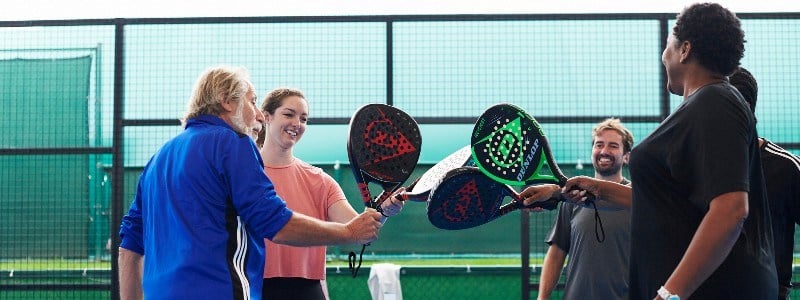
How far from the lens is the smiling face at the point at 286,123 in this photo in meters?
3.96

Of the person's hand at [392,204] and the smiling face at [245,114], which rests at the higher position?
the smiling face at [245,114]

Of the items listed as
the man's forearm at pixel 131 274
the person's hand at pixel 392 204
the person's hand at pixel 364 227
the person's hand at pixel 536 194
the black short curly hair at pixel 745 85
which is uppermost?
the black short curly hair at pixel 745 85

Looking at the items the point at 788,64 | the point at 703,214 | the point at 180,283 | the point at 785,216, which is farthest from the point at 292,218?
the point at 788,64

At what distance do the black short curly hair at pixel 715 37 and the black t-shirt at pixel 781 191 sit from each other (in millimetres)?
868

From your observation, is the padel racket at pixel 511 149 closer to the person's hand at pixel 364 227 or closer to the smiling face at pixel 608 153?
the person's hand at pixel 364 227

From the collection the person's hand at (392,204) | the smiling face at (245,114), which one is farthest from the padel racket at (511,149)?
the smiling face at (245,114)

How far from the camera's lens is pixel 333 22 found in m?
5.87

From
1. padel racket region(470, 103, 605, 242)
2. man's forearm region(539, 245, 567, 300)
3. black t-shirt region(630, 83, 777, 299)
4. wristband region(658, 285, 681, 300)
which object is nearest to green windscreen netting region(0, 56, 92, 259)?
man's forearm region(539, 245, 567, 300)

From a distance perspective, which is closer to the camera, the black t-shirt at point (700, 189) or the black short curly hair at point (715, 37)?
the black t-shirt at point (700, 189)

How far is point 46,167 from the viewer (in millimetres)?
5996

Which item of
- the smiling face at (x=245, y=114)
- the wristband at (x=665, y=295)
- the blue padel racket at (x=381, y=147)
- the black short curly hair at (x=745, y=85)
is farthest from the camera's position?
the blue padel racket at (x=381, y=147)

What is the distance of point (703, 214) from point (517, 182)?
3.15ft

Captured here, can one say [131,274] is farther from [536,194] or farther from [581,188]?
[581,188]

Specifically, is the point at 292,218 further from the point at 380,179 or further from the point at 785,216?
the point at 785,216
